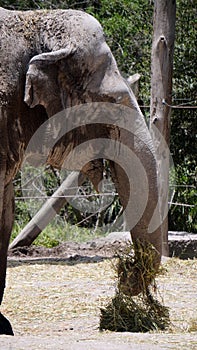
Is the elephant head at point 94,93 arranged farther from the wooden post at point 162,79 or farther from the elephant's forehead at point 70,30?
the wooden post at point 162,79

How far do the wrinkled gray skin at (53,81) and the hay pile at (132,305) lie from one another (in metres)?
0.22

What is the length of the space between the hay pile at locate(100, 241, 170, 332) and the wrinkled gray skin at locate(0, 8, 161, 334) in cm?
22

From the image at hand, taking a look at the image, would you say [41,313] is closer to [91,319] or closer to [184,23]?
[91,319]

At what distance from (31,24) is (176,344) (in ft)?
8.01

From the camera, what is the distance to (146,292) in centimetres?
555

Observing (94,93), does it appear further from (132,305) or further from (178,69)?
(178,69)

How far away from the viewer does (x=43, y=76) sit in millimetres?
5328

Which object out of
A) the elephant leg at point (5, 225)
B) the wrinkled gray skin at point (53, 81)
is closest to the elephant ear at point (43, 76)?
the wrinkled gray skin at point (53, 81)

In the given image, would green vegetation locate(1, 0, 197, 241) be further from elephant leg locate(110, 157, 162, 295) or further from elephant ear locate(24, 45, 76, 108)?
elephant ear locate(24, 45, 76, 108)

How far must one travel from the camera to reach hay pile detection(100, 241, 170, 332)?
5.45m

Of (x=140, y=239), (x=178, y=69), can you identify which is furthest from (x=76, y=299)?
(x=178, y=69)

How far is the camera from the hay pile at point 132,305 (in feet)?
17.9

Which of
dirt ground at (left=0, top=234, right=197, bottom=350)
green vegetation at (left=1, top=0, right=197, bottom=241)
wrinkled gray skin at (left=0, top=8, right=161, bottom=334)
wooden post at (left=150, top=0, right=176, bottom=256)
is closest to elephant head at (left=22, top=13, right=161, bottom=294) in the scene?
wrinkled gray skin at (left=0, top=8, right=161, bottom=334)

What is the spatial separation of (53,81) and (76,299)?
2319 mm
